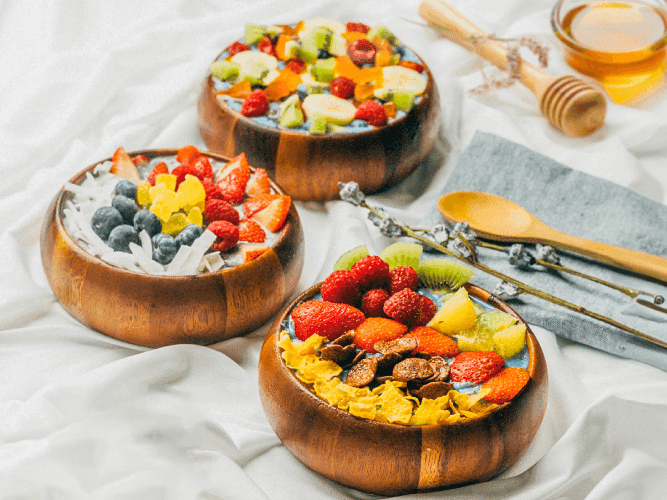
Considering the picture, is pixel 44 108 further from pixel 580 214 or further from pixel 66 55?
pixel 580 214

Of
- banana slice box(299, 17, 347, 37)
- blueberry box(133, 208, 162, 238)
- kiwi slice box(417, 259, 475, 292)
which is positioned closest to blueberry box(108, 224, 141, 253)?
blueberry box(133, 208, 162, 238)

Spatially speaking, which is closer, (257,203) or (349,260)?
(349,260)

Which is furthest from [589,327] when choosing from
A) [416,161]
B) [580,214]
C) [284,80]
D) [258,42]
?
[258,42]

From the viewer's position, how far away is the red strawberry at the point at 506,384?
4.13ft

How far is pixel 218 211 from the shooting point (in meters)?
1.65

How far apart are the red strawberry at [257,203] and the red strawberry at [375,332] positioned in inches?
17.6

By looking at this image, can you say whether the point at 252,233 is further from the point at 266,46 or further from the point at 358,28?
the point at 358,28

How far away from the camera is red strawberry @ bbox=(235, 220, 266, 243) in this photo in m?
1.63

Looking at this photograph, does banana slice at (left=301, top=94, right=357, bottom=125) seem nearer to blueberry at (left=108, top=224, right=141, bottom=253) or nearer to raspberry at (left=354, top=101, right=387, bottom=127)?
raspberry at (left=354, top=101, right=387, bottom=127)

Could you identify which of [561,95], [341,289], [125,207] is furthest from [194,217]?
[561,95]

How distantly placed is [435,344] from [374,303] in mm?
138

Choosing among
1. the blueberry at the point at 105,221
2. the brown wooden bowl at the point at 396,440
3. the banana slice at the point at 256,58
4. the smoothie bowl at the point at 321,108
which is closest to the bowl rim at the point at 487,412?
the brown wooden bowl at the point at 396,440

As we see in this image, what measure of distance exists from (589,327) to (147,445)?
937 millimetres

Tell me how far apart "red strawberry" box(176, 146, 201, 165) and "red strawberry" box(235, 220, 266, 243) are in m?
0.27
